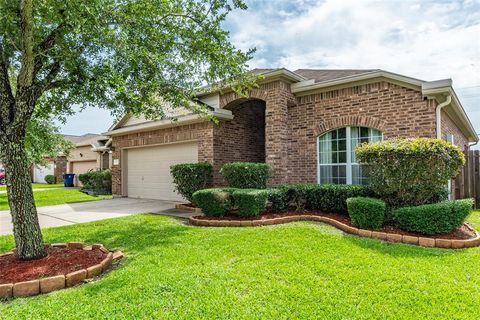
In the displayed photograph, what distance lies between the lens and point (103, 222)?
26.3 feet

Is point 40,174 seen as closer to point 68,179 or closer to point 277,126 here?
point 68,179

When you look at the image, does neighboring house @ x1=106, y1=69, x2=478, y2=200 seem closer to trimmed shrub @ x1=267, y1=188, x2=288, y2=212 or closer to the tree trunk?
trimmed shrub @ x1=267, y1=188, x2=288, y2=212

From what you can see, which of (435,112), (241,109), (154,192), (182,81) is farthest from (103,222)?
(435,112)

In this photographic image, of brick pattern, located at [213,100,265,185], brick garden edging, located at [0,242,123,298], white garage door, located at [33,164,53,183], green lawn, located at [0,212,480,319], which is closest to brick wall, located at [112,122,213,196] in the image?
brick pattern, located at [213,100,265,185]

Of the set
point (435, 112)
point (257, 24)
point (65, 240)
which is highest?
point (257, 24)

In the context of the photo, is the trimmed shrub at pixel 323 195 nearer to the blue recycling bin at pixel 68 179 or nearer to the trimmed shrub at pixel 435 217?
the trimmed shrub at pixel 435 217

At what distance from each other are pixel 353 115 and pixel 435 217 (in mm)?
4138

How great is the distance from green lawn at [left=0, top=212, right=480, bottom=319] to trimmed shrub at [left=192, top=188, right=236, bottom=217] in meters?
1.98

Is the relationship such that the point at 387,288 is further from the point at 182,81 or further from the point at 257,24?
the point at 257,24

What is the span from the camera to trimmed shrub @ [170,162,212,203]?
403 inches

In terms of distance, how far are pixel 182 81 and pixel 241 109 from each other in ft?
17.7

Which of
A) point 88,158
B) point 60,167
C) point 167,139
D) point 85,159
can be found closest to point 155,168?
point 167,139

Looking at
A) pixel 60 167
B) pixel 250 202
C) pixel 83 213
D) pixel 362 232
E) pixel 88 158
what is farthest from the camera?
pixel 60 167

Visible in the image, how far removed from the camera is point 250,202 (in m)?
7.53
